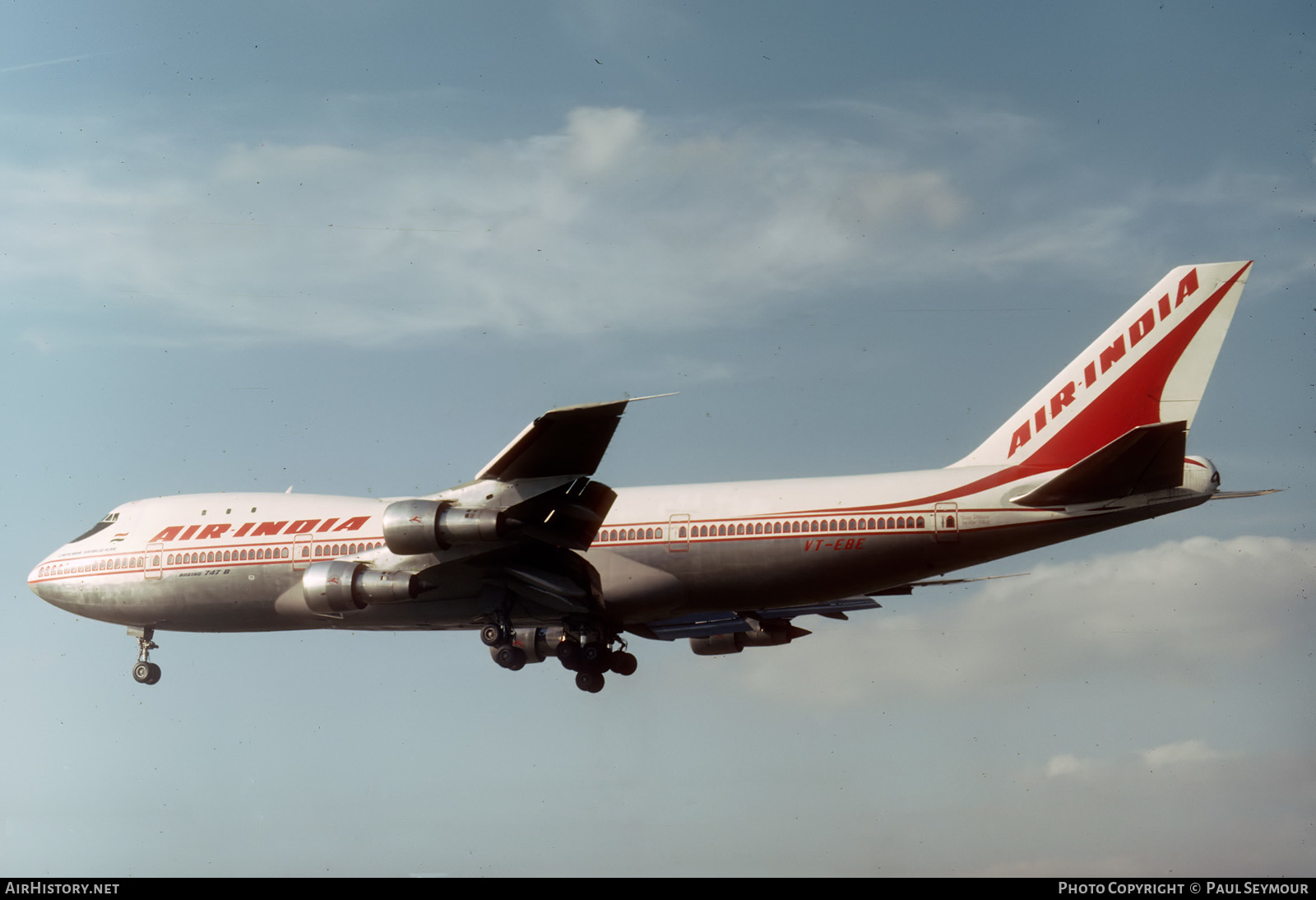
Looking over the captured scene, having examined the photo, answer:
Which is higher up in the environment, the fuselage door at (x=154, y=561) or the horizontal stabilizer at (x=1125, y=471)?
the fuselage door at (x=154, y=561)

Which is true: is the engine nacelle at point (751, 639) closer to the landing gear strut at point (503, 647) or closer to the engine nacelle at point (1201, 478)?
the landing gear strut at point (503, 647)

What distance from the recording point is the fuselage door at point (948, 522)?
2758cm

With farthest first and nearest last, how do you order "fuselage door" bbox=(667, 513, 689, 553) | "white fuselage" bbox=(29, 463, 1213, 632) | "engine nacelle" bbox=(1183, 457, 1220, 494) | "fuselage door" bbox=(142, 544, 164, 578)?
1. "fuselage door" bbox=(142, 544, 164, 578)
2. "fuselage door" bbox=(667, 513, 689, 553)
3. "white fuselage" bbox=(29, 463, 1213, 632)
4. "engine nacelle" bbox=(1183, 457, 1220, 494)

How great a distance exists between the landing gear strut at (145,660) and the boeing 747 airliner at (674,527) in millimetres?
1393

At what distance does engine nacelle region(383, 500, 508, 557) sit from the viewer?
89.1 ft

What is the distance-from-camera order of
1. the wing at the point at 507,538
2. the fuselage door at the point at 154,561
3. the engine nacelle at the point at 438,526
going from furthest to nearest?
the fuselage door at the point at 154,561, the engine nacelle at the point at 438,526, the wing at the point at 507,538

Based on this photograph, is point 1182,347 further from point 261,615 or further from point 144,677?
point 144,677

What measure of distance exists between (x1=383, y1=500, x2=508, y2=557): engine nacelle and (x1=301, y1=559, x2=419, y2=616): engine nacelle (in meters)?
2.40

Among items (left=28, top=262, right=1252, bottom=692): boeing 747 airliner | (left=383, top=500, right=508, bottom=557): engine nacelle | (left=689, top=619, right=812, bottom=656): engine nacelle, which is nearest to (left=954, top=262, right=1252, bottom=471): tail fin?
(left=28, top=262, right=1252, bottom=692): boeing 747 airliner

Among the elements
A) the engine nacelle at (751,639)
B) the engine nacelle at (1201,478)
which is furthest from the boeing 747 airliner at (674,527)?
the engine nacelle at (751,639)

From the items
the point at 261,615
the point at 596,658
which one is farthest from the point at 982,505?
the point at 261,615

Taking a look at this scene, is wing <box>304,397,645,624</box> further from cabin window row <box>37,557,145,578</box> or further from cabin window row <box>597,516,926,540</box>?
cabin window row <box>37,557,145,578</box>

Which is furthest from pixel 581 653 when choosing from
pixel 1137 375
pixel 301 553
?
pixel 1137 375
